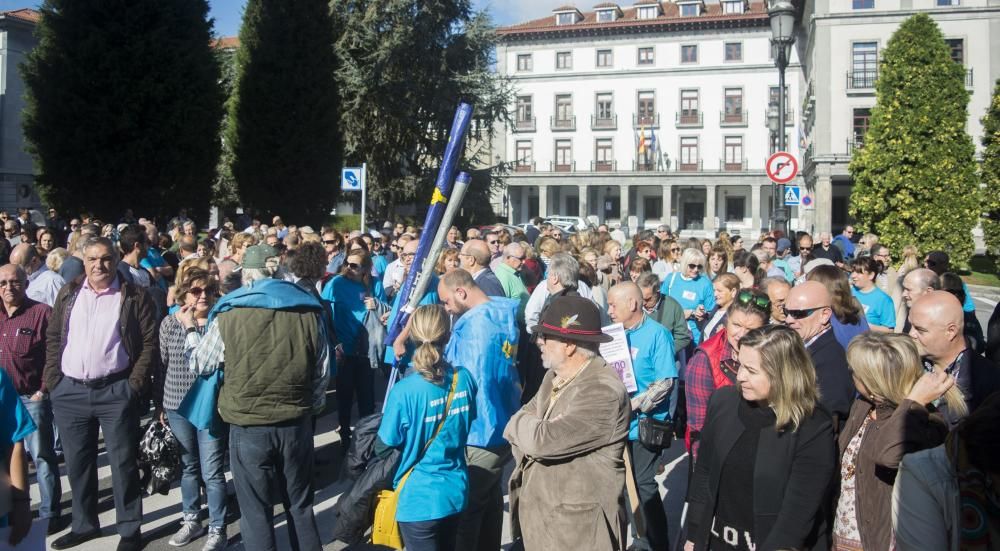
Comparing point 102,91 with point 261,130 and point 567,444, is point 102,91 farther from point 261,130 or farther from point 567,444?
point 567,444

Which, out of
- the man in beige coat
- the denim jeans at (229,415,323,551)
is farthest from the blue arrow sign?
the man in beige coat

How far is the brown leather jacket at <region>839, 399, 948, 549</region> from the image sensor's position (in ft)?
10.9

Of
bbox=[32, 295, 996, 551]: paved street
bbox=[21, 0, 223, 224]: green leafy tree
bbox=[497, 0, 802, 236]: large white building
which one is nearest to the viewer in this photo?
bbox=[32, 295, 996, 551]: paved street

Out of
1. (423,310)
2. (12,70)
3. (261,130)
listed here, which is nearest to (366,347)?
(423,310)

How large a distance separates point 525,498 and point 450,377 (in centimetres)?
89

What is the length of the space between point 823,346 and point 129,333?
454 centimetres

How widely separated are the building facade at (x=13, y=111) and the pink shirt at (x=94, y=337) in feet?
147

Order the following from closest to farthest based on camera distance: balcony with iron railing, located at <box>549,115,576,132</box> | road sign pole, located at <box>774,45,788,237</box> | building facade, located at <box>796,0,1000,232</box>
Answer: road sign pole, located at <box>774,45,788,237</box>
building facade, located at <box>796,0,1000,232</box>
balcony with iron railing, located at <box>549,115,576,132</box>

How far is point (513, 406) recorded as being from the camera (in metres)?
5.24

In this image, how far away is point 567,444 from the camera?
11.2 feet

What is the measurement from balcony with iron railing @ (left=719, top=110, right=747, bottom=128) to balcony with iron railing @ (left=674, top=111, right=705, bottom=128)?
1.38m

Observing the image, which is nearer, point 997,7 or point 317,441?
point 317,441

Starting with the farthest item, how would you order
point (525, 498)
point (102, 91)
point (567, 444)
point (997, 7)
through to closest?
point (997, 7) < point (102, 91) < point (525, 498) < point (567, 444)

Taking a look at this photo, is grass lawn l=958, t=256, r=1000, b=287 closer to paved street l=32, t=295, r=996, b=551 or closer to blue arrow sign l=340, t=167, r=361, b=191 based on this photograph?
blue arrow sign l=340, t=167, r=361, b=191
